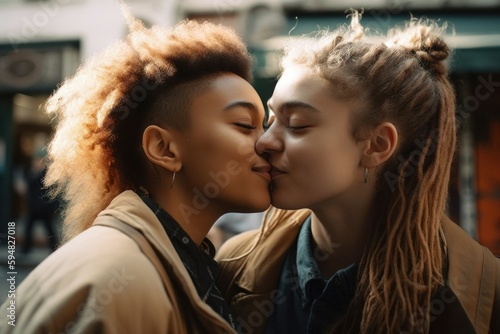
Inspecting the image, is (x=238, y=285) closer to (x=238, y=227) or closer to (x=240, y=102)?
(x=240, y=102)

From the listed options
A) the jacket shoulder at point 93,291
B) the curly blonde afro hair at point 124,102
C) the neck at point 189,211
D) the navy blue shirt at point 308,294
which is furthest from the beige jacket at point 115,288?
the navy blue shirt at point 308,294

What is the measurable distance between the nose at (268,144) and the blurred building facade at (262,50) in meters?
4.26

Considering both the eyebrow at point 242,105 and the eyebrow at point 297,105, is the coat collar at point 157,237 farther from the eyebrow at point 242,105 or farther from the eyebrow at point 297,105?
the eyebrow at point 297,105

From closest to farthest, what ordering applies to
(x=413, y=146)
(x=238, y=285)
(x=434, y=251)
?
(x=434, y=251)
(x=413, y=146)
(x=238, y=285)

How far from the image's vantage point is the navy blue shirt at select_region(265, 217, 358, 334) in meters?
2.09

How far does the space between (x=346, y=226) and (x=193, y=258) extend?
0.67 m

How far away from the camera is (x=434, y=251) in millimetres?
2045

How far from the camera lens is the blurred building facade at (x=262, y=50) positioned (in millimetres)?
6902

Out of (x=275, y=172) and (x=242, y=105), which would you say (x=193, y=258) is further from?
(x=242, y=105)

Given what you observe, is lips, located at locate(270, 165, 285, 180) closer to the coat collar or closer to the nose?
the nose

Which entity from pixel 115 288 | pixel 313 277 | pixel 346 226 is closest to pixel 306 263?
pixel 313 277

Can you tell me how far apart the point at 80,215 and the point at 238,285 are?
75cm

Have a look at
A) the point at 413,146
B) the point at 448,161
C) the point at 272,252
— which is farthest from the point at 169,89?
the point at 448,161

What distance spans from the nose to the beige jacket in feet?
1.91
